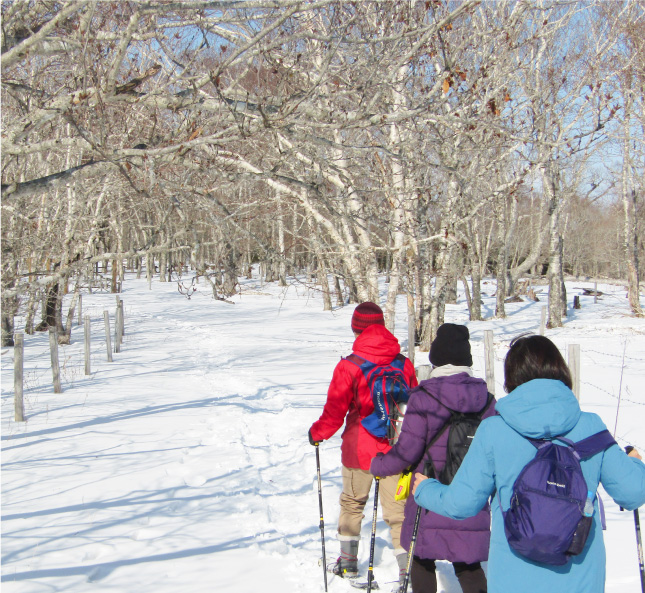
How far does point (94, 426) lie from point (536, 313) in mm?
23771

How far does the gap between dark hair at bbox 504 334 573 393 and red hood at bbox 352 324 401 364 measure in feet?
5.05

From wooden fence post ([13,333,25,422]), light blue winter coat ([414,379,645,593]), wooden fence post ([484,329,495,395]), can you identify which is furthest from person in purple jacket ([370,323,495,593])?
wooden fence post ([13,333,25,422])

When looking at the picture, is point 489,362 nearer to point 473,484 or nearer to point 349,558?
point 349,558

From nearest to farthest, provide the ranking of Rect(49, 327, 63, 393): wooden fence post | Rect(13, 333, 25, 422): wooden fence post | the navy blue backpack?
the navy blue backpack, Rect(13, 333, 25, 422): wooden fence post, Rect(49, 327, 63, 393): wooden fence post

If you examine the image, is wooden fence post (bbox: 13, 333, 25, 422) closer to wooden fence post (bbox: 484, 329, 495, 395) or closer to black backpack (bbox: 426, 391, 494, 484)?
wooden fence post (bbox: 484, 329, 495, 395)

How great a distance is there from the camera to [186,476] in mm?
6066

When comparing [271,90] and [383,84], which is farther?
[271,90]

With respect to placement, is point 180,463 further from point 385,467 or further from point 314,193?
point 385,467

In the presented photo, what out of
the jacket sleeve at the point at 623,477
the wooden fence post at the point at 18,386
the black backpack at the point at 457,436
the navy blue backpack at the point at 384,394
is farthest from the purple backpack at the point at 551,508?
the wooden fence post at the point at 18,386

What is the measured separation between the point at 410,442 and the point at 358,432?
34.3 inches

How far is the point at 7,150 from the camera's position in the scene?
407 centimetres

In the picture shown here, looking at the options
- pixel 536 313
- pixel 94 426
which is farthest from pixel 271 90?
pixel 536 313

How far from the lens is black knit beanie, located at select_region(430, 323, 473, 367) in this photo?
10.2 feet

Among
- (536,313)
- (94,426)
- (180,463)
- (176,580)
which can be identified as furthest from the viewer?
(536,313)
